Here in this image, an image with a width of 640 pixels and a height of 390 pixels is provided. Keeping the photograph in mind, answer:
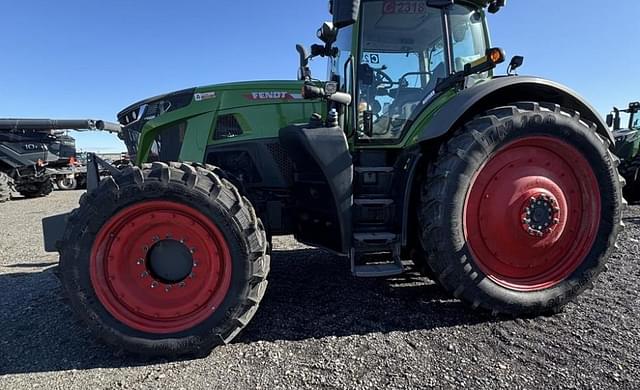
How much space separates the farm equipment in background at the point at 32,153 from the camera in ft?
40.4

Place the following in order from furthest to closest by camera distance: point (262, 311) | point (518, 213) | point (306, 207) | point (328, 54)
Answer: point (328, 54) → point (306, 207) → point (262, 311) → point (518, 213)

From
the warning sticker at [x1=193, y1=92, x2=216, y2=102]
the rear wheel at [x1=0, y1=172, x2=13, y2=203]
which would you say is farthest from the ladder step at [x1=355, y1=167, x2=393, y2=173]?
the rear wheel at [x1=0, y1=172, x2=13, y2=203]

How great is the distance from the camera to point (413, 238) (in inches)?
119

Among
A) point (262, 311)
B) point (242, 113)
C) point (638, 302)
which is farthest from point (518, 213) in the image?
point (242, 113)

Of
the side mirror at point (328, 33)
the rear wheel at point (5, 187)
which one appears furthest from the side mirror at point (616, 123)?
the rear wheel at point (5, 187)

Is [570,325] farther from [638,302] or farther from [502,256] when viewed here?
[638,302]

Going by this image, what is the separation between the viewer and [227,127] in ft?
10.8

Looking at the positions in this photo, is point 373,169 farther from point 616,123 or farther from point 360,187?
point 616,123

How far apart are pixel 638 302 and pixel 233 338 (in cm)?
307

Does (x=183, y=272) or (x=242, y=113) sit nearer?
(x=183, y=272)

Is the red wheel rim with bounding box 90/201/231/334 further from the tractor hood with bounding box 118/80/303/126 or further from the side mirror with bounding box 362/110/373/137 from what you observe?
the side mirror with bounding box 362/110/373/137

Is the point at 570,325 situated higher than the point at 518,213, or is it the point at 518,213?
the point at 518,213

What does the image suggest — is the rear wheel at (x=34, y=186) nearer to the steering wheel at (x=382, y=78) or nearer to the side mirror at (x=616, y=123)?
the steering wheel at (x=382, y=78)

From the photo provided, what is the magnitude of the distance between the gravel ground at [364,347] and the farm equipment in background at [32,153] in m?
11.6
